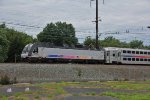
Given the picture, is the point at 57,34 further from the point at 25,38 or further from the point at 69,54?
the point at 69,54

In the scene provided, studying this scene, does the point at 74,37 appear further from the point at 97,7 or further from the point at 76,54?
the point at 76,54

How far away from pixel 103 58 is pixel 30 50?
14.3 m

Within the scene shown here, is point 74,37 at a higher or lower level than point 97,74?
higher

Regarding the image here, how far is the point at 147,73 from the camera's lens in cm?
5038

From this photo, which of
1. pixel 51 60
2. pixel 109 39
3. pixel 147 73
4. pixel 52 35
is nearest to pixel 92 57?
pixel 51 60

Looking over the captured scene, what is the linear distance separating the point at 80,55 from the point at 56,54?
4855 millimetres

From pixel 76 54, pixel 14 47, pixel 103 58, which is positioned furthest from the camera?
pixel 14 47

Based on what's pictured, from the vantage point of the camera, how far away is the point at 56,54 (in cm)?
5831

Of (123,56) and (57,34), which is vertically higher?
(57,34)

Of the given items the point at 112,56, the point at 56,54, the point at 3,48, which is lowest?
the point at 112,56

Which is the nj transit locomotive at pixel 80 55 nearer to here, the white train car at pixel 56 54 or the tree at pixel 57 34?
the white train car at pixel 56 54

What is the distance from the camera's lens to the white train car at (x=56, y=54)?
56562 millimetres

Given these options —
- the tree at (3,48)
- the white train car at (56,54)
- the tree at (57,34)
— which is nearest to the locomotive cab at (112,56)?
the white train car at (56,54)

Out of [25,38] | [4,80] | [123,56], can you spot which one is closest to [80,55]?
[123,56]
